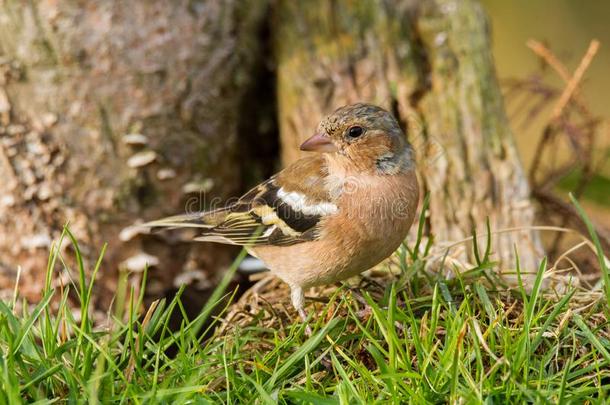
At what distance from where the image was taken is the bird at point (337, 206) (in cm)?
314

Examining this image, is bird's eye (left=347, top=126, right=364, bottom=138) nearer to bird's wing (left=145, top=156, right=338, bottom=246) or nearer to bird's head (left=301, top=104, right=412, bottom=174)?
bird's head (left=301, top=104, right=412, bottom=174)

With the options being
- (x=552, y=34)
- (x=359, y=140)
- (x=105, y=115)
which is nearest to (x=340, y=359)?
(x=359, y=140)

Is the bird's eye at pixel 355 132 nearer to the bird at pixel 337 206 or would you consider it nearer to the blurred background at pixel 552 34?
the bird at pixel 337 206

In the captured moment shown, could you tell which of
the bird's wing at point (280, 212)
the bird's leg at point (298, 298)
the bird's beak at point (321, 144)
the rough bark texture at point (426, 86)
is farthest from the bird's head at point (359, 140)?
the rough bark texture at point (426, 86)

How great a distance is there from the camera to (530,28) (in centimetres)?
786

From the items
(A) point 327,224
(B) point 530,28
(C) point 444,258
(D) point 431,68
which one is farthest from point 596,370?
(B) point 530,28

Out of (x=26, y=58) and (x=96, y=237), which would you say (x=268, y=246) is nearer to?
(x=96, y=237)

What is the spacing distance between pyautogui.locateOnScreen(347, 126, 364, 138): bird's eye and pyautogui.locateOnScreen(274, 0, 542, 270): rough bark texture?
1.27m

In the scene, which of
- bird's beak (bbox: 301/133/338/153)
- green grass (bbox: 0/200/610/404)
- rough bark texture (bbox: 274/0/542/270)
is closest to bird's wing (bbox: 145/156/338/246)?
bird's beak (bbox: 301/133/338/153)

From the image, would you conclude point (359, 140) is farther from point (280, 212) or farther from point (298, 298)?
point (298, 298)

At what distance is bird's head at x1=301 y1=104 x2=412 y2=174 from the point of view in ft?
11.0

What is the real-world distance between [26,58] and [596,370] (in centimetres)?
358

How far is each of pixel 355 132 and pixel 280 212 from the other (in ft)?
1.64

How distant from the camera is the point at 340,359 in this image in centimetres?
284
